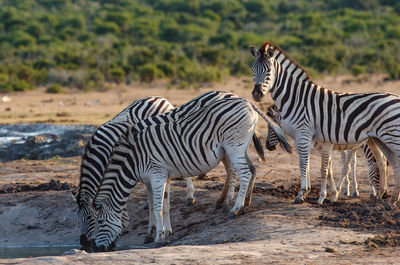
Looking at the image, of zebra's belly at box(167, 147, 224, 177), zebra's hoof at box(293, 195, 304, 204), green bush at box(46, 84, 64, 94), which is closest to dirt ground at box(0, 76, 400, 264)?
zebra's hoof at box(293, 195, 304, 204)

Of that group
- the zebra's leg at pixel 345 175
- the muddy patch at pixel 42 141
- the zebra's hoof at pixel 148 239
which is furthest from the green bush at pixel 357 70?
the zebra's hoof at pixel 148 239

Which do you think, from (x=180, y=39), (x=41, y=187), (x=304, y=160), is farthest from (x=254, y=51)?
(x=180, y=39)

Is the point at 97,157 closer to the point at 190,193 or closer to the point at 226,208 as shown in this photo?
the point at 190,193

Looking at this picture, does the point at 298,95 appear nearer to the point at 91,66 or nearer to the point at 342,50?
the point at 91,66

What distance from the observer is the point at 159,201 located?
27.9ft

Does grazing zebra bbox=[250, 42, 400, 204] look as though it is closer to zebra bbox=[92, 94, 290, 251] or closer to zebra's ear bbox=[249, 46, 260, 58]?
zebra's ear bbox=[249, 46, 260, 58]

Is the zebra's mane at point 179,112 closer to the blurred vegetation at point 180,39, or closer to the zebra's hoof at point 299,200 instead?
the zebra's hoof at point 299,200

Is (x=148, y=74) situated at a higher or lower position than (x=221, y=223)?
higher

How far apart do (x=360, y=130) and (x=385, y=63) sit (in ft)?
72.3

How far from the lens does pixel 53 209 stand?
1050 cm

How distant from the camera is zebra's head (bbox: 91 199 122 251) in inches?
346

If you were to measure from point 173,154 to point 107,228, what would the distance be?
1259 mm

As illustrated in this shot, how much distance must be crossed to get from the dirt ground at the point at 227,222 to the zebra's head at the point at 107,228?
2.41ft

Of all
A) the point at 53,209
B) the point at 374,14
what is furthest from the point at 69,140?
the point at 374,14
